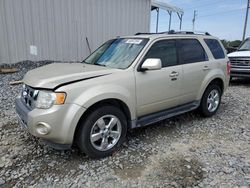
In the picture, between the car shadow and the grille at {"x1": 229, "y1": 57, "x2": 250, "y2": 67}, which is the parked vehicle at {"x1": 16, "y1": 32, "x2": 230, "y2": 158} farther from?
the car shadow

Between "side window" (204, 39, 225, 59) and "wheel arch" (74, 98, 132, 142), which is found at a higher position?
"side window" (204, 39, 225, 59)

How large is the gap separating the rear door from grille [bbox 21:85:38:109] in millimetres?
2580

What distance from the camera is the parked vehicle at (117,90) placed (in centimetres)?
305

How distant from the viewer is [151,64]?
143 inches

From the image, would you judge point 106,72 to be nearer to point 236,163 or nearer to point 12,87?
point 236,163

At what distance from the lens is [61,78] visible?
3.16 m

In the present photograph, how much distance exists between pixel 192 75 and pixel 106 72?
188cm

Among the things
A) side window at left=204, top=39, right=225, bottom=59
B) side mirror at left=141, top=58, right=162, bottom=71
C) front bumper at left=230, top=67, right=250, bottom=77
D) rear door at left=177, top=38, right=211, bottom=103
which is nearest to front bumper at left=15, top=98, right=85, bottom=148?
side mirror at left=141, top=58, right=162, bottom=71

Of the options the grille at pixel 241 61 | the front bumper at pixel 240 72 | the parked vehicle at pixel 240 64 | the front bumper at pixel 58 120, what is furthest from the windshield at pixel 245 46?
the front bumper at pixel 58 120

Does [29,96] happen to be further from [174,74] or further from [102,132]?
[174,74]

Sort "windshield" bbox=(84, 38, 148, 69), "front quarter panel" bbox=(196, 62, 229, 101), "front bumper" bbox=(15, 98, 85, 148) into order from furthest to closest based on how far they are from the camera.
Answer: "front quarter panel" bbox=(196, 62, 229, 101) → "windshield" bbox=(84, 38, 148, 69) → "front bumper" bbox=(15, 98, 85, 148)

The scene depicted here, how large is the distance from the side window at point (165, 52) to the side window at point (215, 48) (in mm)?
1130

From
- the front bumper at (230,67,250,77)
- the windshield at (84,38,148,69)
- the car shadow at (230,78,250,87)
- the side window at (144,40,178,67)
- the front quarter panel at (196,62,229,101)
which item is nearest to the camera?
the windshield at (84,38,148,69)

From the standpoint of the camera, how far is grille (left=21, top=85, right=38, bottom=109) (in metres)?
3.17
